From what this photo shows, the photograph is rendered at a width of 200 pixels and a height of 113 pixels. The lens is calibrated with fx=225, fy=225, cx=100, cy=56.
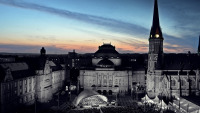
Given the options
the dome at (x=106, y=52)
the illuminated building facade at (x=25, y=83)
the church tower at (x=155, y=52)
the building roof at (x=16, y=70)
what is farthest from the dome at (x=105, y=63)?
the building roof at (x=16, y=70)

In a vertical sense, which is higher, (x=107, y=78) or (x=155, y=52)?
(x=155, y=52)

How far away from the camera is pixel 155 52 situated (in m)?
108

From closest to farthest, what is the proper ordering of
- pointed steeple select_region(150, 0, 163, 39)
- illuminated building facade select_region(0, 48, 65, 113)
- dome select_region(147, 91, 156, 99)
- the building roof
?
illuminated building facade select_region(0, 48, 65, 113)
the building roof
dome select_region(147, 91, 156, 99)
pointed steeple select_region(150, 0, 163, 39)

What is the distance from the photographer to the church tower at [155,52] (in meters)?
106

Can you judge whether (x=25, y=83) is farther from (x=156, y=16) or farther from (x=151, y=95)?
(x=156, y=16)

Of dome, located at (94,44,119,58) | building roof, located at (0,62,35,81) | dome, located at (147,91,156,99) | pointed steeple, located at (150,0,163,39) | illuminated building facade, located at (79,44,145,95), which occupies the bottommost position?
dome, located at (147,91,156,99)

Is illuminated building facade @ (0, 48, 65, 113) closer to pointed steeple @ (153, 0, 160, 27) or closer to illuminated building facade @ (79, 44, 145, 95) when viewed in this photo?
illuminated building facade @ (79, 44, 145, 95)

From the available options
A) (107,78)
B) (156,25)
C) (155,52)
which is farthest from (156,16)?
(107,78)

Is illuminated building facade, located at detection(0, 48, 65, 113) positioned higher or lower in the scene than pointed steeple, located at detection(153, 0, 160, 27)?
lower

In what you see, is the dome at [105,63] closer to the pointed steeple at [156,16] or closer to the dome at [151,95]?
the dome at [151,95]

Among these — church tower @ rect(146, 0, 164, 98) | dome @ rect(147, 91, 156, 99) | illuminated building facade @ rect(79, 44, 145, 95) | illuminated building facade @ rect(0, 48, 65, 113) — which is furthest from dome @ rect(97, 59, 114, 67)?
dome @ rect(147, 91, 156, 99)

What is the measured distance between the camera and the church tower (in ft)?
347

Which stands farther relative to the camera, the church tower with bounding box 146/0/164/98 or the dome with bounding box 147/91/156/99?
the dome with bounding box 147/91/156/99

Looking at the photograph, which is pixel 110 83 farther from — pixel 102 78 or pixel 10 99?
pixel 10 99
